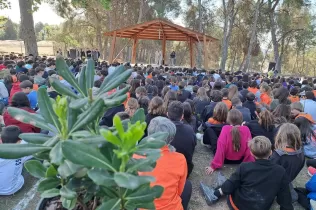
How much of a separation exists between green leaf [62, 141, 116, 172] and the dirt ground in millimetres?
3081

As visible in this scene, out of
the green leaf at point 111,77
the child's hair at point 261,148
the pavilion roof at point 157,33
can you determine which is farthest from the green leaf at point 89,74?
the pavilion roof at point 157,33

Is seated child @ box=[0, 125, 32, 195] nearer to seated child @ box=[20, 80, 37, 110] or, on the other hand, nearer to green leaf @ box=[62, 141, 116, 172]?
seated child @ box=[20, 80, 37, 110]

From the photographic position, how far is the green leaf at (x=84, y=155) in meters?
0.87

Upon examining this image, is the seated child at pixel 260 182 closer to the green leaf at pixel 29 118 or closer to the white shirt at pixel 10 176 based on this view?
the green leaf at pixel 29 118

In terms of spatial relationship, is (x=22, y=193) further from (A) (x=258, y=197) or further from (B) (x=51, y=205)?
(A) (x=258, y=197)

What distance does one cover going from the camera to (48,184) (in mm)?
1087

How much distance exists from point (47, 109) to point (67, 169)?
335 millimetres

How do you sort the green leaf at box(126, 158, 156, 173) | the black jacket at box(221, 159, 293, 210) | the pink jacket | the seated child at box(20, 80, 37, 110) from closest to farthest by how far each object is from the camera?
the green leaf at box(126, 158, 156, 173)
the black jacket at box(221, 159, 293, 210)
the pink jacket
the seated child at box(20, 80, 37, 110)

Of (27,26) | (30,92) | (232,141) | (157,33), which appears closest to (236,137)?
(232,141)

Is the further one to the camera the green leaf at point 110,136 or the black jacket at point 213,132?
the black jacket at point 213,132

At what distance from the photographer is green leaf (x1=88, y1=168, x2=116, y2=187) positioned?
89cm

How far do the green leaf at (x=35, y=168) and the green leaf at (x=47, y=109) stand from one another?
19 centimetres

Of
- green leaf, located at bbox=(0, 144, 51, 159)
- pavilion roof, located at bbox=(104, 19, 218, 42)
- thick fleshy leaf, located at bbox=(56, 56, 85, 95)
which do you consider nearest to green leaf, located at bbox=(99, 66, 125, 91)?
thick fleshy leaf, located at bbox=(56, 56, 85, 95)

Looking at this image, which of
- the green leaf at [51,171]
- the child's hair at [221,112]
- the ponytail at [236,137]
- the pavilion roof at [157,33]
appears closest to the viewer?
the green leaf at [51,171]
